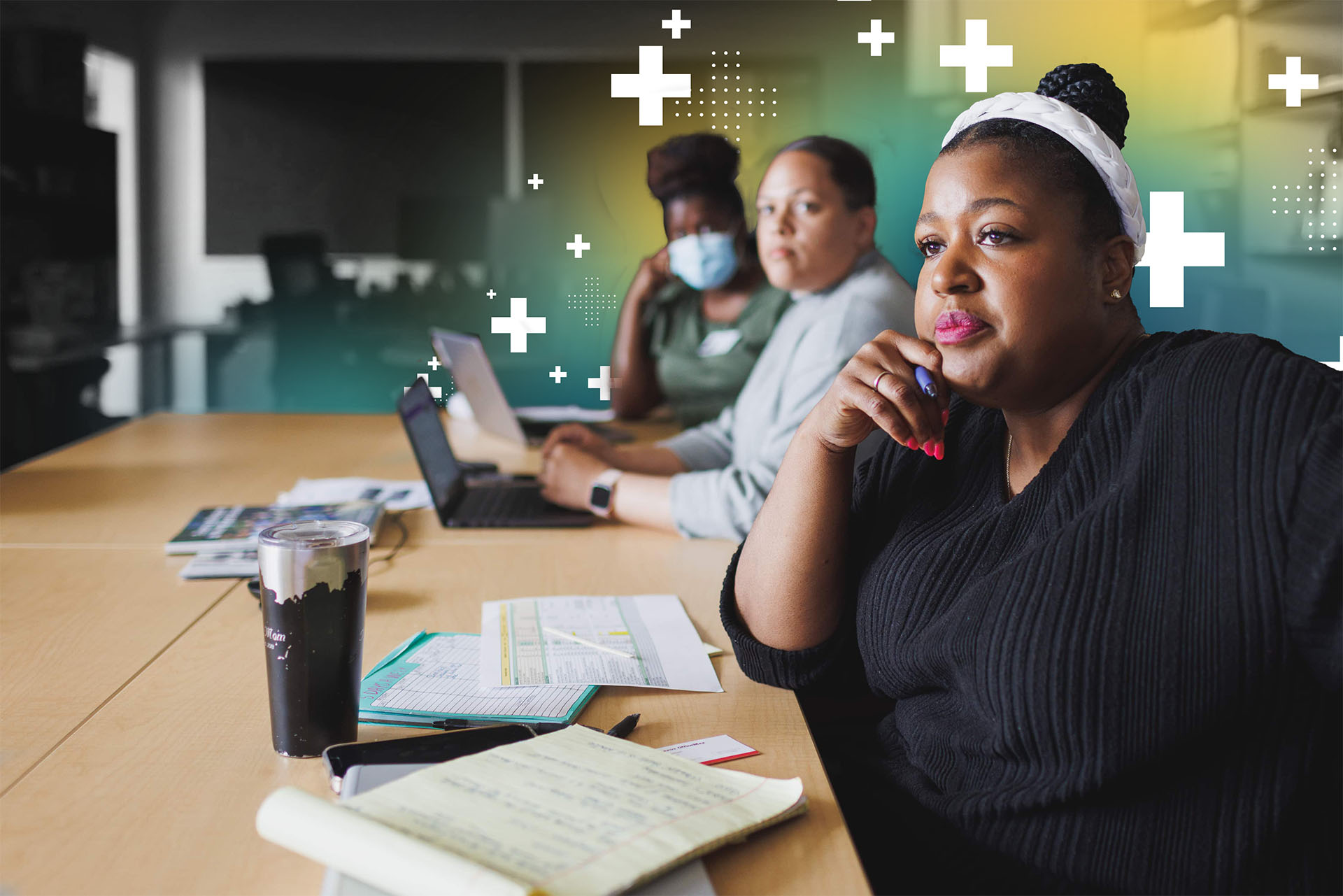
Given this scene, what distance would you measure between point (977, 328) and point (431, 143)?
293 cm

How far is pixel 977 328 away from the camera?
0.98 m

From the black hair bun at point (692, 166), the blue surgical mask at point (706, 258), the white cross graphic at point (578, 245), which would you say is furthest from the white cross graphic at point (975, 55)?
the white cross graphic at point (578, 245)

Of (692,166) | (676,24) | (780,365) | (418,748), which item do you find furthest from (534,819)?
(676,24)

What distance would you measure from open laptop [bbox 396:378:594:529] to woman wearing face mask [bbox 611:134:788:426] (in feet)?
3.05

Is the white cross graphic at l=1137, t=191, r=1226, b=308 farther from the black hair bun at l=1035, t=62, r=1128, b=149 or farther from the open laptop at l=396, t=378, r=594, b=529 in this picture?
the black hair bun at l=1035, t=62, r=1128, b=149

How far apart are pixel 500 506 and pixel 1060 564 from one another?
1.23m

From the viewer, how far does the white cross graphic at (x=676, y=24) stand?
11.7 ft

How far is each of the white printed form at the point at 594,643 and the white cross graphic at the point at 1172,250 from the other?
272cm

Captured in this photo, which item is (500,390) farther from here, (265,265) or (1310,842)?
(1310,842)

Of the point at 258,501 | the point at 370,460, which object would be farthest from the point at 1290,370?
the point at 370,460

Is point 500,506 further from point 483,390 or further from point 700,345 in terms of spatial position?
point 700,345

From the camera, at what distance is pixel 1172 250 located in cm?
359

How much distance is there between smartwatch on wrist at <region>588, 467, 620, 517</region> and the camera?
1838mm

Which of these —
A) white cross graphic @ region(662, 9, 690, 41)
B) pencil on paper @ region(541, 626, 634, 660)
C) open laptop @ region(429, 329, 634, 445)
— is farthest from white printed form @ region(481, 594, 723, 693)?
white cross graphic @ region(662, 9, 690, 41)
